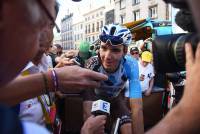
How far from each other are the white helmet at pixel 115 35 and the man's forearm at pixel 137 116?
0.79 metres

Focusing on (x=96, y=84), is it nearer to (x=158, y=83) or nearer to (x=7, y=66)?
(x=7, y=66)

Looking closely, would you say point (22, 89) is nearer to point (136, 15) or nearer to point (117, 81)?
point (117, 81)

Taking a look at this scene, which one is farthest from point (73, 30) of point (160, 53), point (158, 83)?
point (160, 53)

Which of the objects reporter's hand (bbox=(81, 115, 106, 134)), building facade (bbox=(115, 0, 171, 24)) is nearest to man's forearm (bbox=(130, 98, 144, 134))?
reporter's hand (bbox=(81, 115, 106, 134))

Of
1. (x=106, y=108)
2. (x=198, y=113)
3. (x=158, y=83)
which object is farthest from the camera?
(x=158, y=83)

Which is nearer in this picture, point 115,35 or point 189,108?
point 189,108

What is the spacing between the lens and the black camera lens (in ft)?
4.25

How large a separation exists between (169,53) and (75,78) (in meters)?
0.66

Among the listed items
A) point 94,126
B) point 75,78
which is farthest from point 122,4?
point 75,78

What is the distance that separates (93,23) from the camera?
77875mm

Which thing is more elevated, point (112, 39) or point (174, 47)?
point (112, 39)

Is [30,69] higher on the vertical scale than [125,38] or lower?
lower

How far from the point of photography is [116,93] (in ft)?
12.0

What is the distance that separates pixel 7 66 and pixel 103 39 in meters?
3.12
